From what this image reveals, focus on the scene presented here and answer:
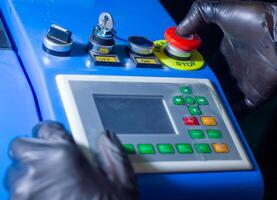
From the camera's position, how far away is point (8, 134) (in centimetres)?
50

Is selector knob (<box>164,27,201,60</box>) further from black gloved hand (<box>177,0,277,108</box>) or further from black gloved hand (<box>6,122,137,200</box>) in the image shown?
black gloved hand (<box>6,122,137,200</box>)

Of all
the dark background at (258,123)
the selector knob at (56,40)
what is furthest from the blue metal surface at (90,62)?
the dark background at (258,123)

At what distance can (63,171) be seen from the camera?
41 cm

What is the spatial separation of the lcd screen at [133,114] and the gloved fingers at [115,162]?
0.05m

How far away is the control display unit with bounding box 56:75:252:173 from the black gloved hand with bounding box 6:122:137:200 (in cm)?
4

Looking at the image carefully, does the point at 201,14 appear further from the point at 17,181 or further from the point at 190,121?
the point at 17,181

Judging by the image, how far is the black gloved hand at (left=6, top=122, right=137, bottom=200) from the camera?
41 cm

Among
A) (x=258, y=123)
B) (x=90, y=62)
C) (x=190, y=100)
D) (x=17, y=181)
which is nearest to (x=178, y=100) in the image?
(x=190, y=100)

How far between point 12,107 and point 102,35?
6.2 inches

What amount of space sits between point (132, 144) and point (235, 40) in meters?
0.38

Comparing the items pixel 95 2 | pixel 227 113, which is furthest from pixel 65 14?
pixel 227 113

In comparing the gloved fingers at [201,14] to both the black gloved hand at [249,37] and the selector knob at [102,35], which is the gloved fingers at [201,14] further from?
→ the selector knob at [102,35]

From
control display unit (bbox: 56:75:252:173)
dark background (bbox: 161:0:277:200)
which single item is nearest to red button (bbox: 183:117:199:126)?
control display unit (bbox: 56:75:252:173)

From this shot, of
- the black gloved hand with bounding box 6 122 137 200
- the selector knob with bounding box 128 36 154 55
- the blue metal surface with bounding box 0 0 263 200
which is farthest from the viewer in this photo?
the selector knob with bounding box 128 36 154 55
